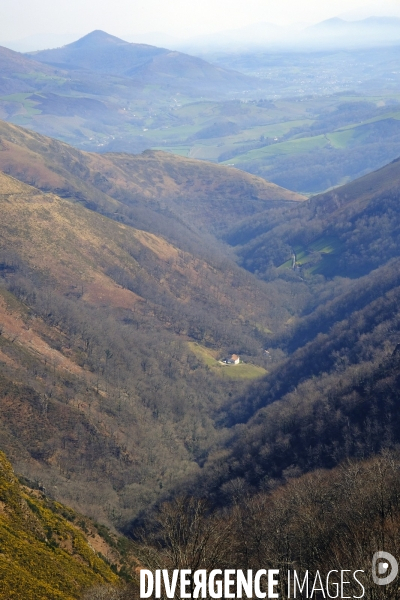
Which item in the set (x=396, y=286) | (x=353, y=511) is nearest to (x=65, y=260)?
(x=396, y=286)

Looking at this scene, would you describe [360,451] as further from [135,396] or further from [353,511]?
[135,396]

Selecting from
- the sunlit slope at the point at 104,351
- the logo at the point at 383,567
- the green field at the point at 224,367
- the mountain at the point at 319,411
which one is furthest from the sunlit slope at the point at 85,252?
the logo at the point at 383,567

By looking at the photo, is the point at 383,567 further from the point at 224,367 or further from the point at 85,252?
the point at 85,252

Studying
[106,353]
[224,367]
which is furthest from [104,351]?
[224,367]

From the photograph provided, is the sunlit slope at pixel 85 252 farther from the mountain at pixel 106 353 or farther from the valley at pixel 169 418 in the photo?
the valley at pixel 169 418

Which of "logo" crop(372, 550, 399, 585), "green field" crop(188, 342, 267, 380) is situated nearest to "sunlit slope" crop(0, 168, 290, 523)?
"green field" crop(188, 342, 267, 380)
